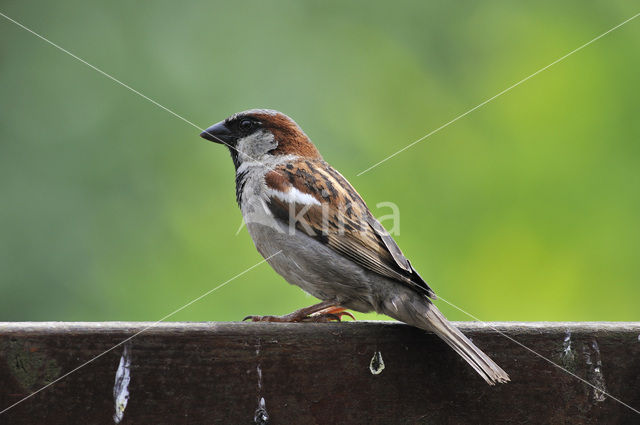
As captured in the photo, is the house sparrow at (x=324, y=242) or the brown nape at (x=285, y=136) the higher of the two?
the brown nape at (x=285, y=136)

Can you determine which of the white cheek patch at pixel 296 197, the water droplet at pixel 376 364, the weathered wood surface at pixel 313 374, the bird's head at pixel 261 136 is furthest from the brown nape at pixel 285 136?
the water droplet at pixel 376 364

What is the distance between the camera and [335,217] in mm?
2797

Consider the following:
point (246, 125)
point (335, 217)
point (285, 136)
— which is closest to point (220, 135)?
point (246, 125)

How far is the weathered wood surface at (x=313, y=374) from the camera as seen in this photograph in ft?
5.67

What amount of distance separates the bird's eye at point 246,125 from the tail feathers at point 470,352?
4.92ft

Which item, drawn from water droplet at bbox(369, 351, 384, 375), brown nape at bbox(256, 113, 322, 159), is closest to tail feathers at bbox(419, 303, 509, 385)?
water droplet at bbox(369, 351, 384, 375)

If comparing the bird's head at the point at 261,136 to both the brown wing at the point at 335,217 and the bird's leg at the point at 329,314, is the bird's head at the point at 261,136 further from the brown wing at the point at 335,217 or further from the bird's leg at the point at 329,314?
the bird's leg at the point at 329,314

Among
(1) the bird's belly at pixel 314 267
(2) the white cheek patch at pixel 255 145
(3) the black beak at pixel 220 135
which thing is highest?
(3) the black beak at pixel 220 135

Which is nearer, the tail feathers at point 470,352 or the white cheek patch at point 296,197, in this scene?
the tail feathers at point 470,352

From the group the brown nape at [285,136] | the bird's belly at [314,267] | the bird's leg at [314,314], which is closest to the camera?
the bird's leg at [314,314]

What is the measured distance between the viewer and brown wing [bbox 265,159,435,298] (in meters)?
2.66

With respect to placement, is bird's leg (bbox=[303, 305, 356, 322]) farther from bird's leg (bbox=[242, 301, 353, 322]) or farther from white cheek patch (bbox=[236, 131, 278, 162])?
white cheek patch (bbox=[236, 131, 278, 162])

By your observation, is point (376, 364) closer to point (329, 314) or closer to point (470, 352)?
point (470, 352)

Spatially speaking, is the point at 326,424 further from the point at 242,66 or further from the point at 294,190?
the point at 242,66
